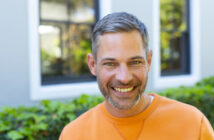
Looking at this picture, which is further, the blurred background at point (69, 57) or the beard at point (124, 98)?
the blurred background at point (69, 57)

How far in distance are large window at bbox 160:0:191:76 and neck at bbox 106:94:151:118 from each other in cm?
506

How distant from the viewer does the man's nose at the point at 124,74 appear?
142cm

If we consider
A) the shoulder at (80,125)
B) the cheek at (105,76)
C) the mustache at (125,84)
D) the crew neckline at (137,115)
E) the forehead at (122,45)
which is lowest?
the shoulder at (80,125)

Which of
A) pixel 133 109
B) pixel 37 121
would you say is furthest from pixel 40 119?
pixel 133 109

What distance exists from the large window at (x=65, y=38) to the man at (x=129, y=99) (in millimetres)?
3538

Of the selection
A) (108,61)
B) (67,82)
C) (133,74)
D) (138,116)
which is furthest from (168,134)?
(67,82)

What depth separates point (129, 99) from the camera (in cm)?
149

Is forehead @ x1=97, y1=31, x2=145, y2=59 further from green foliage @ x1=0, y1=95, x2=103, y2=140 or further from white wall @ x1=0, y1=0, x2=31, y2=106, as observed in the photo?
white wall @ x1=0, y1=0, x2=31, y2=106

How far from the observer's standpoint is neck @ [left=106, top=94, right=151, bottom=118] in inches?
60.5

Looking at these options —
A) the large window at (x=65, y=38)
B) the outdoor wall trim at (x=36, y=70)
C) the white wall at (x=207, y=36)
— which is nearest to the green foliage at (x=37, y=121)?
the outdoor wall trim at (x=36, y=70)

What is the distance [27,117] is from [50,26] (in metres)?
2.70

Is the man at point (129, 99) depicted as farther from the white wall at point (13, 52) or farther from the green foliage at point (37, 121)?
the white wall at point (13, 52)

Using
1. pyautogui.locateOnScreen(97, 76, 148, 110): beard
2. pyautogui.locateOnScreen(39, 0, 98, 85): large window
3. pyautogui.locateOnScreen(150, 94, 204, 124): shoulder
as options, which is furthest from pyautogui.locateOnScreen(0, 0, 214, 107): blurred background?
pyautogui.locateOnScreen(150, 94, 204, 124): shoulder

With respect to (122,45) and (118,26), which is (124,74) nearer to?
(122,45)
